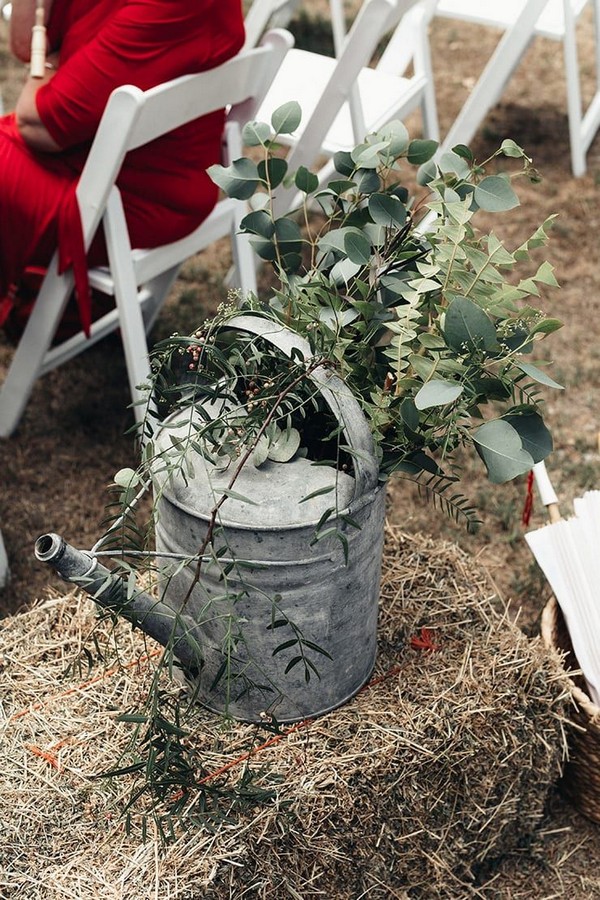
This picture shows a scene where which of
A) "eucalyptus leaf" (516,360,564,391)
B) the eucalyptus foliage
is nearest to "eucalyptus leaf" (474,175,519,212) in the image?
the eucalyptus foliage

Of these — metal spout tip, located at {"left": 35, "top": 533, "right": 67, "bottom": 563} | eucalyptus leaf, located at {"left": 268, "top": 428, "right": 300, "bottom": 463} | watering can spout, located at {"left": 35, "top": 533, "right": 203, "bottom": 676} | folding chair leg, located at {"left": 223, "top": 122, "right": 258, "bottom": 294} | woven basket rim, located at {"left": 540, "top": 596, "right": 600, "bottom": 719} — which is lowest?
woven basket rim, located at {"left": 540, "top": 596, "right": 600, "bottom": 719}

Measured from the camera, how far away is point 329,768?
64.4 inches

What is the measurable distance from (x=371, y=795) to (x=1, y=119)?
6.79 feet

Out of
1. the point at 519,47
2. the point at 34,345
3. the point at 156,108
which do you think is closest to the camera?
the point at 156,108

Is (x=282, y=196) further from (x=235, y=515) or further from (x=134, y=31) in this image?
(x=235, y=515)

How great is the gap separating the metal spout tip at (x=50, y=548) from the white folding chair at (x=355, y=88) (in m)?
1.59

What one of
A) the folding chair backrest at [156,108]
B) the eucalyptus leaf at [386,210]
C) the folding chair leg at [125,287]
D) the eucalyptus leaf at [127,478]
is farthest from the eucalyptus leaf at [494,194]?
the folding chair leg at [125,287]

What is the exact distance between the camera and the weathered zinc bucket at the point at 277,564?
1.48m

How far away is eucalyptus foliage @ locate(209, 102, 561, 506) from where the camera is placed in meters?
1.45

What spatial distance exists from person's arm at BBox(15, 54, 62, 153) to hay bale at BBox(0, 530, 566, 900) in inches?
49.9

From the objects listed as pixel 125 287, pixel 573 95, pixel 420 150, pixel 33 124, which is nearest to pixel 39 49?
pixel 33 124

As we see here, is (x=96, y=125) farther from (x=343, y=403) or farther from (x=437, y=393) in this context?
(x=437, y=393)

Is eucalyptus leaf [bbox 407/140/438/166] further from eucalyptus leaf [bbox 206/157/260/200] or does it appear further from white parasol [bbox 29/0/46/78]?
white parasol [bbox 29/0/46/78]

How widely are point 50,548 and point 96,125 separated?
1491mm
